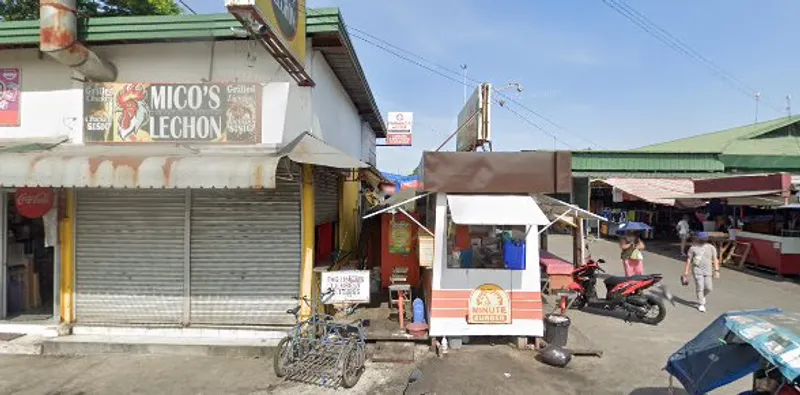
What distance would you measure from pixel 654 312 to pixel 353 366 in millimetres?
6837

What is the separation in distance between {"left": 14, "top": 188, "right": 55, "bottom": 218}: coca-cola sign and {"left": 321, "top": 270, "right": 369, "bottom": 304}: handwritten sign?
16.5 ft

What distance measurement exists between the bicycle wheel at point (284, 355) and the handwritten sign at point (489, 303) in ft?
9.65

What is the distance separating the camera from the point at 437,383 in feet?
19.4

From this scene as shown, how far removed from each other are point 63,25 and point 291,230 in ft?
15.8

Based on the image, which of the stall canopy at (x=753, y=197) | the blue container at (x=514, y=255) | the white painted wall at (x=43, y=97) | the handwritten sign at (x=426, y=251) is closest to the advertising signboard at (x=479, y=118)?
the blue container at (x=514, y=255)

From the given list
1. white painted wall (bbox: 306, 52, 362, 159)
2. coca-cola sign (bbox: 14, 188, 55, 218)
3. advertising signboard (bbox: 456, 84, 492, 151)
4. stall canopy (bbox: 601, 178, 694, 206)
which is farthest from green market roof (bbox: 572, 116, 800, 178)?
coca-cola sign (bbox: 14, 188, 55, 218)

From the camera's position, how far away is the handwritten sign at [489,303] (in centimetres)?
712

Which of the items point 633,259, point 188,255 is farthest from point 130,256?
point 633,259

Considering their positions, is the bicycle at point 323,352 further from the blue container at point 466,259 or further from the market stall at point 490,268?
the blue container at point 466,259

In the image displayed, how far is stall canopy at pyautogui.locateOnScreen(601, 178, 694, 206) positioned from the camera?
19947 millimetres

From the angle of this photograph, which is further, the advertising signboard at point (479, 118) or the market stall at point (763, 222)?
the market stall at point (763, 222)

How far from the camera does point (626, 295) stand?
9102 mm

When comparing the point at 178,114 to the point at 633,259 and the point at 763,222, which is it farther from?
the point at 763,222

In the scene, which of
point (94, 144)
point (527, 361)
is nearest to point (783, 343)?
point (527, 361)
